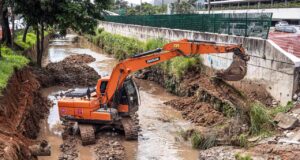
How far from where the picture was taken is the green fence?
1716cm

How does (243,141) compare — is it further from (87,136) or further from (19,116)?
(19,116)

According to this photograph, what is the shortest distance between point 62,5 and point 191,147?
14.0 meters

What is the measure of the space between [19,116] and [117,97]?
3.53m

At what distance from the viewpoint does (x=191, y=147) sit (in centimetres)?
1397

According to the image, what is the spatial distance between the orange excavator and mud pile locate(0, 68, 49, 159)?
1.54 meters

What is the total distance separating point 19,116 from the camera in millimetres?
13523

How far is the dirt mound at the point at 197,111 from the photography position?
16281mm

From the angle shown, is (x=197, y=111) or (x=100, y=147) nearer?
(x=100, y=147)

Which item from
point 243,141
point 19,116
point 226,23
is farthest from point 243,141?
point 226,23

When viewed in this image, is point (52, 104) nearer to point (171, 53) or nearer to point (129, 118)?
point (129, 118)

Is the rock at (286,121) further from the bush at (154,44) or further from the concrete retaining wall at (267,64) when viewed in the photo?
the bush at (154,44)

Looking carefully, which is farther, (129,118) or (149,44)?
(149,44)

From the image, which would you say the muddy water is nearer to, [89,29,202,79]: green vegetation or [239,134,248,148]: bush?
[89,29,202,79]: green vegetation

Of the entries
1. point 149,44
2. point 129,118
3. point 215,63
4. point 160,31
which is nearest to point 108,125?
point 129,118
